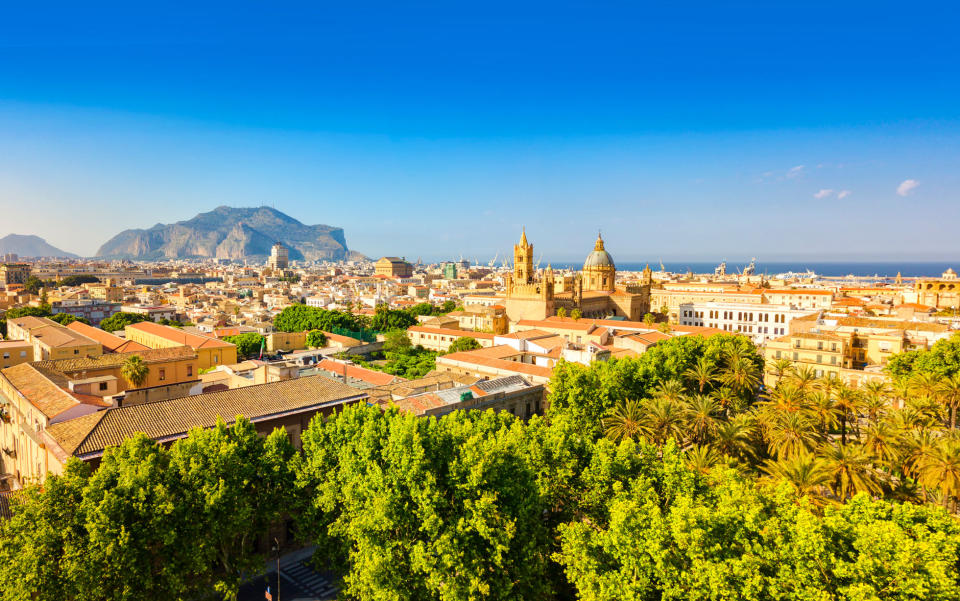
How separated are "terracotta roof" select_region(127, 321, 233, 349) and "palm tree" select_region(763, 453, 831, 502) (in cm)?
5326

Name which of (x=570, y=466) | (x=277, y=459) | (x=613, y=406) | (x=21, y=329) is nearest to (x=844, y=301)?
(x=613, y=406)

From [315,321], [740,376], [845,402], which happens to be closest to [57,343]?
[315,321]

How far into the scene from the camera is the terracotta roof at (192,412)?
21641 millimetres

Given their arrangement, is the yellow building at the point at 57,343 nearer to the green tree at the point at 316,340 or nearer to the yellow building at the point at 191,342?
the yellow building at the point at 191,342

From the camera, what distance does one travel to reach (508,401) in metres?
36.5

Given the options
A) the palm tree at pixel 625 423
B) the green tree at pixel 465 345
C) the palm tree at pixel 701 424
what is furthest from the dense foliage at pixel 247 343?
the palm tree at pixel 701 424

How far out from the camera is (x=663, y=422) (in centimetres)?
2956

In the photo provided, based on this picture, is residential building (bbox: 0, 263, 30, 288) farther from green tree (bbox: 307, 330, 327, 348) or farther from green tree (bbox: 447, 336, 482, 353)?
green tree (bbox: 447, 336, 482, 353)

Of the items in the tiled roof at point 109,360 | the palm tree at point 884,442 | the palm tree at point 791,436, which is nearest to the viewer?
the palm tree at point 884,442

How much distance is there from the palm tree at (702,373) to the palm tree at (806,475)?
1750 cm

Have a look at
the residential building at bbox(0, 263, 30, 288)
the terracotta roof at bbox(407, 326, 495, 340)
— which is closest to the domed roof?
the terracotta roof at bbox(407, 326, 495, 340)

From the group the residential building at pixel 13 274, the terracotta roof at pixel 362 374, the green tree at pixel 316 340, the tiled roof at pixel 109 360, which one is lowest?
the green tree at pixel 316 340

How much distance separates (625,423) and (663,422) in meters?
2.11

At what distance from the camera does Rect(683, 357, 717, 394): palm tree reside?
4001 centimetres
